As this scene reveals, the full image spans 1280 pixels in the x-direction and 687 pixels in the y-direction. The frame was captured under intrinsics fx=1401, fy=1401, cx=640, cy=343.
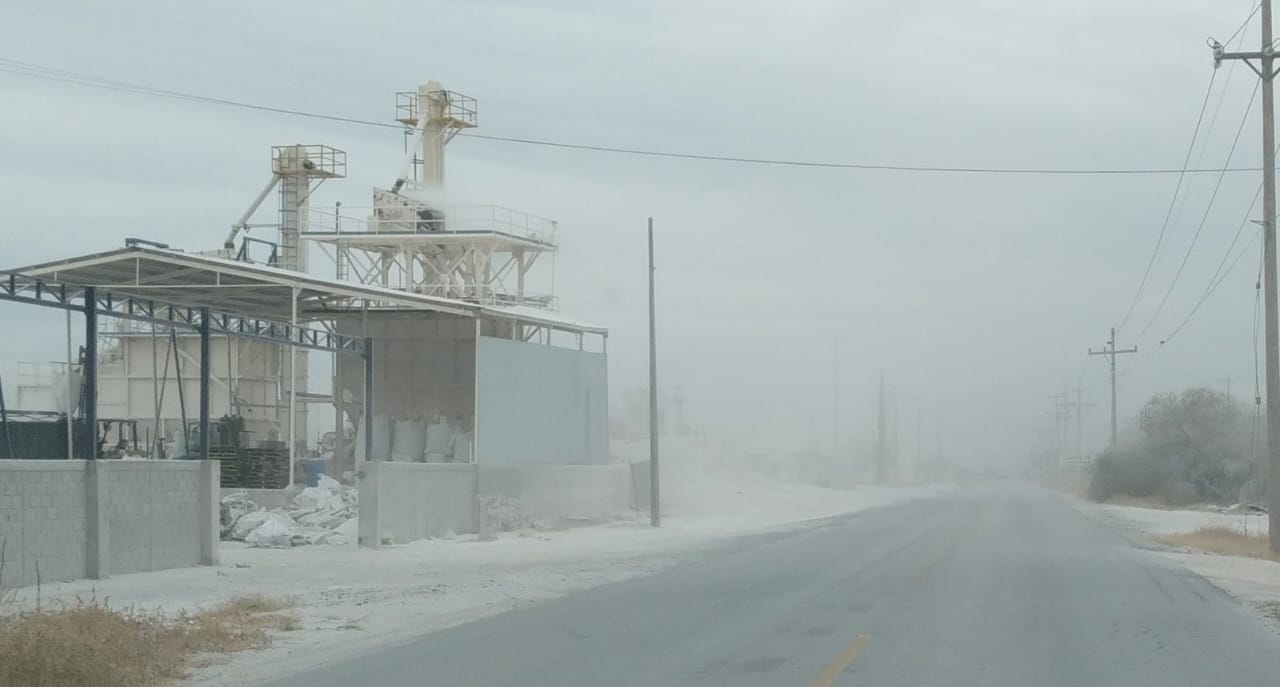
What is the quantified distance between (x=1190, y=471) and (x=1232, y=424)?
323 cm

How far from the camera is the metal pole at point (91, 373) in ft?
73.5

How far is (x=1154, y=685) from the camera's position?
38.1ft

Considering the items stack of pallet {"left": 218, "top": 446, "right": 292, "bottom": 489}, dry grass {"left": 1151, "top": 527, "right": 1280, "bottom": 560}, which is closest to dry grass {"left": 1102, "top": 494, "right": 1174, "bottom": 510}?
dry grass {"left": 1151, "top": 527, "right": 1280, "bottom": 560}

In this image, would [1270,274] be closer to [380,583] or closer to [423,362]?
[380,583]

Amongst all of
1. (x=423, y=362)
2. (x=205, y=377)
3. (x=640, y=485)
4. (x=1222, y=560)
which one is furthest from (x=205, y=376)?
(x=640, y=485)

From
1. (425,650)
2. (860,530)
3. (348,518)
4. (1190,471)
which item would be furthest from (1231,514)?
(425,650)

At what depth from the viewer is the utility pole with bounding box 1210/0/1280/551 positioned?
1162 inches

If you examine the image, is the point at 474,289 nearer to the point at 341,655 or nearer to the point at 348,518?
the point at 348,518

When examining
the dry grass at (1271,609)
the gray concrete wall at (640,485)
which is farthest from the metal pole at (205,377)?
the gray concrete wall at (640,485)

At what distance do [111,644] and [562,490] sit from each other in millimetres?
30807

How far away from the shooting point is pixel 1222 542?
35188 millimetres

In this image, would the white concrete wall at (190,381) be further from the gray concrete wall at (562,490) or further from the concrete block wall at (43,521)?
the concrete block wall at (43,521)

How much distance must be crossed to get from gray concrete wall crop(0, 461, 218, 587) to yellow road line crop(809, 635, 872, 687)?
11.4 m

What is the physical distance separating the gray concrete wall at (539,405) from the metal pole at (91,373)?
622 inches
